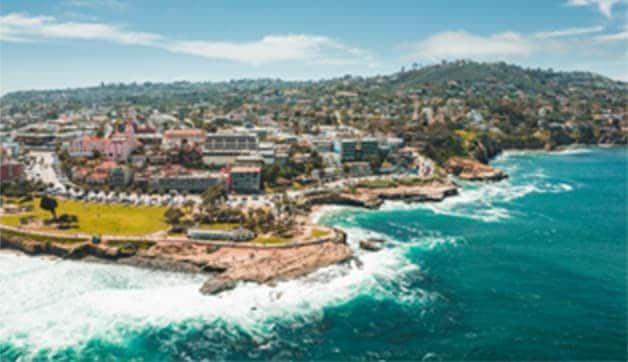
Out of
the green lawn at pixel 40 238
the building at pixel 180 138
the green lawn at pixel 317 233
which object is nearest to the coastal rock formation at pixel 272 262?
the green lawn at pixel 317 233

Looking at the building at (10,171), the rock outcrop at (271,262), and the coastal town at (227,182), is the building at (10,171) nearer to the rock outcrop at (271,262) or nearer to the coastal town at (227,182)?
the coastal town at (227,182)

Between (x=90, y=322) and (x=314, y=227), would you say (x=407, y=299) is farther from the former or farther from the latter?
(x=90, y=322)

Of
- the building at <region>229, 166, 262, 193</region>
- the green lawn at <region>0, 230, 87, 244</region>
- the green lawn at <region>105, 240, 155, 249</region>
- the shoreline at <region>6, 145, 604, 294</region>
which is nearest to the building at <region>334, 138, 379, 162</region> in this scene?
the building at <region>229, 166, 262, 193</region>

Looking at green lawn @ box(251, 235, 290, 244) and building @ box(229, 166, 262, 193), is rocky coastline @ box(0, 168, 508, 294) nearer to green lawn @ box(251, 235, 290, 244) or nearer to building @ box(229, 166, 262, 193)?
green lawn @ box(251, 235, 290, 244)

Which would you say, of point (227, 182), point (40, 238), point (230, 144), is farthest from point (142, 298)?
point (230, 144)

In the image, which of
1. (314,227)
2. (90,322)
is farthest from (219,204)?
(90,322)

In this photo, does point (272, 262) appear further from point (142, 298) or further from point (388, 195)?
point (388, 195)
